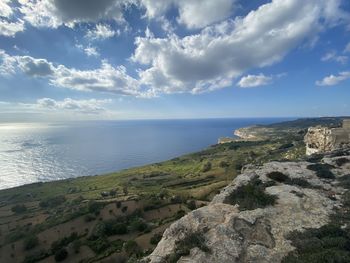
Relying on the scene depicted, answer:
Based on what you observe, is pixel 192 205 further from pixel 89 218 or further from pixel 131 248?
pixel 89 218

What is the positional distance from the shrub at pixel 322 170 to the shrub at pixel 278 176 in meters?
3.74

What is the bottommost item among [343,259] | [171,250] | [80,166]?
[80,166]

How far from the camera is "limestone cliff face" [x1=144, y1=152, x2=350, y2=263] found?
14.1 m

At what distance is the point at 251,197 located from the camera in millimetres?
20781

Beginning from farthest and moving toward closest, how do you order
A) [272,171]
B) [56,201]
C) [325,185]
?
[56,201], [272,171], [325,185]

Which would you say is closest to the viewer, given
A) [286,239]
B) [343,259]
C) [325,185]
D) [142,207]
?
[343,259]

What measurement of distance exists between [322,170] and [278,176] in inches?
217

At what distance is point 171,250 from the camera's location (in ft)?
50.8

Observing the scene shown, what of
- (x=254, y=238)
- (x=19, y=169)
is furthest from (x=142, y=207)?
(x=19, y=169)

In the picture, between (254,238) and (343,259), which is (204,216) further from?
(343,259)

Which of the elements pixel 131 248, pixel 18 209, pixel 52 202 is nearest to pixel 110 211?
pixel 131 248

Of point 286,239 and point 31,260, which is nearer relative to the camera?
point 286,239

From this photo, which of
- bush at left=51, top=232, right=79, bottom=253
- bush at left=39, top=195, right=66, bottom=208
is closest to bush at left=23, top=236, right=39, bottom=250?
bush at left=51, top=232, right=79, bottom=253

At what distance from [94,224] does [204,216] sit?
51.6 m
